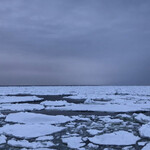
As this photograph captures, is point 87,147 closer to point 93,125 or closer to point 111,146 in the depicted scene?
point 111,146

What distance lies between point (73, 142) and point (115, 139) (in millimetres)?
854

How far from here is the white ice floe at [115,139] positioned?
4.48 m

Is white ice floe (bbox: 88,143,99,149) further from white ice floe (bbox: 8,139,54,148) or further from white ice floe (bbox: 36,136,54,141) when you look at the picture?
white ice floe (bbox: 36,136,54,141)

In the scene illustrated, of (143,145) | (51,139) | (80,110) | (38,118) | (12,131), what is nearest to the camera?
(143,145)

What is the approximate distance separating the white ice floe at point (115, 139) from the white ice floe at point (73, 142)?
26 centimetres

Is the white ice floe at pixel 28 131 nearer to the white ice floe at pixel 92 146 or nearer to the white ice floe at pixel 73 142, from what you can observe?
the white ice floe at pixel 73 142

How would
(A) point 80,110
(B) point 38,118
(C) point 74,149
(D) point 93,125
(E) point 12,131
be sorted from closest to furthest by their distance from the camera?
1. (C) point 74,149
2. (E) point 12,131
3. (D) point 93,125
4. (B) point 38,118
5. (A) point 80,110

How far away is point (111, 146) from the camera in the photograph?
4.29 m

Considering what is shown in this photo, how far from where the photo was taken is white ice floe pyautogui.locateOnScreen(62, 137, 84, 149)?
4.27 m

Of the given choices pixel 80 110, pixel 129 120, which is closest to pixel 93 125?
pixel 129 120

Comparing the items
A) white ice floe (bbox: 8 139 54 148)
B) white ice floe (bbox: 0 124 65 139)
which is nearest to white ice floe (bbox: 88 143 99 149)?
white ice floe (bbox: 8 139 54 148)

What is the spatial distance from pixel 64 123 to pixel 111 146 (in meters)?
2.43

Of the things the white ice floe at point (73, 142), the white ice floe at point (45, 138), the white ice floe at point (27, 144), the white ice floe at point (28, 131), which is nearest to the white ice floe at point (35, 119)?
the white ice floe at point (28, 131)

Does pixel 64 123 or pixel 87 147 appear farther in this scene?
pixel 64 123
